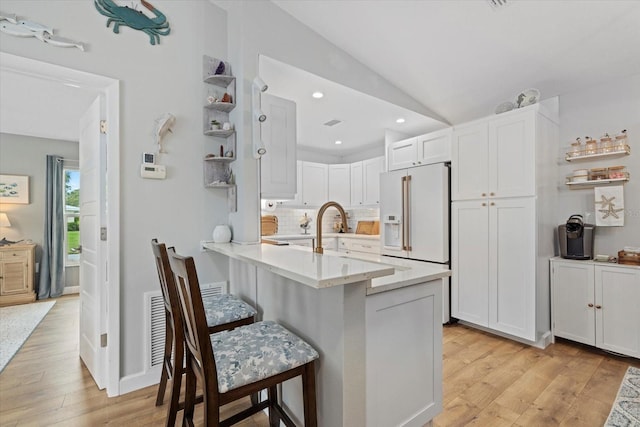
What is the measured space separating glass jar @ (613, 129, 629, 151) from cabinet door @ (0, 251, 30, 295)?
6903mm

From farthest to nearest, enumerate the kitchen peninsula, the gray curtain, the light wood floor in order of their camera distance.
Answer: the gray curtain, the light wood floor, the kitchen peninsula

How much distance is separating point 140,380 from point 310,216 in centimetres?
374

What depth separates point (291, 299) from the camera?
155 cm

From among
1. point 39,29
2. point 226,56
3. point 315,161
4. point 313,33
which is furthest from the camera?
point 315,161

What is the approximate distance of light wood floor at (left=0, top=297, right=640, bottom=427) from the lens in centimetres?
175

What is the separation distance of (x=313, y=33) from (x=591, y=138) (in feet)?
9.28

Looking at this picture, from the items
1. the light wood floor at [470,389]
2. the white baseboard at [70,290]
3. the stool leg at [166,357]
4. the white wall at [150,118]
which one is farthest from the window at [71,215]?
the stool leg at [166,357]

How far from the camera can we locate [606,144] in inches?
106

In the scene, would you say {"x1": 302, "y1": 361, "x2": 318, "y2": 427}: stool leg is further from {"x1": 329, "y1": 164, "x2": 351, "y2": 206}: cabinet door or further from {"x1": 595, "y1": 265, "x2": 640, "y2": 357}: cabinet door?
{"x1": 329, "y1": 164, "x2": 351, "y2": 206}: cabinet door

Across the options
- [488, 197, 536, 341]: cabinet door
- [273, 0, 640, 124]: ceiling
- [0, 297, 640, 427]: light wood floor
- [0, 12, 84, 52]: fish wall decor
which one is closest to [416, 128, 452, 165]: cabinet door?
[273, 0, 640, 124]: ceiling

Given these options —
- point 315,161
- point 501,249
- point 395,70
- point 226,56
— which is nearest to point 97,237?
point 226,56

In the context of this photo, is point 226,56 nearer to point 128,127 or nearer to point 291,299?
point 128,127

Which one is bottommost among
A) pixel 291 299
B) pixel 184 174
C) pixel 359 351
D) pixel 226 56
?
pixel 359 351

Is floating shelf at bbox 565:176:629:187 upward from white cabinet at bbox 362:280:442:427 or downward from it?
upward
